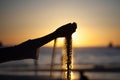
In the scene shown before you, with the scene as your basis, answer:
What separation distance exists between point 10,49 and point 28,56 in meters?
0.20

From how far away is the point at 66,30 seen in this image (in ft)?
11.9

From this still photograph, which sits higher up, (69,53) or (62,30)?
(62,30)

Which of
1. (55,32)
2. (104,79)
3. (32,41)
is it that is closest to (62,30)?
(55,32)

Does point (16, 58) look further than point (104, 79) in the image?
No

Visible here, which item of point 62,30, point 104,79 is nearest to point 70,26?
point 62,30

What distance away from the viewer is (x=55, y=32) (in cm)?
353

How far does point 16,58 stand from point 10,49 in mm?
107

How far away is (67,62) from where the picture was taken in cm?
350

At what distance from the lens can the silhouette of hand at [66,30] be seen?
3573 mm

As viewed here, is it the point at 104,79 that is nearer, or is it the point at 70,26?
the point at 70,26

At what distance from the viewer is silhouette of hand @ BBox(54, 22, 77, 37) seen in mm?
3573

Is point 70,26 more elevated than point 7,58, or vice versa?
point 70,26

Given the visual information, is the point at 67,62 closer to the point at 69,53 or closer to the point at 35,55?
the point at 69,53

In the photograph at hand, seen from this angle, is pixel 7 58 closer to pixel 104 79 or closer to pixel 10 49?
pixel 10 49
